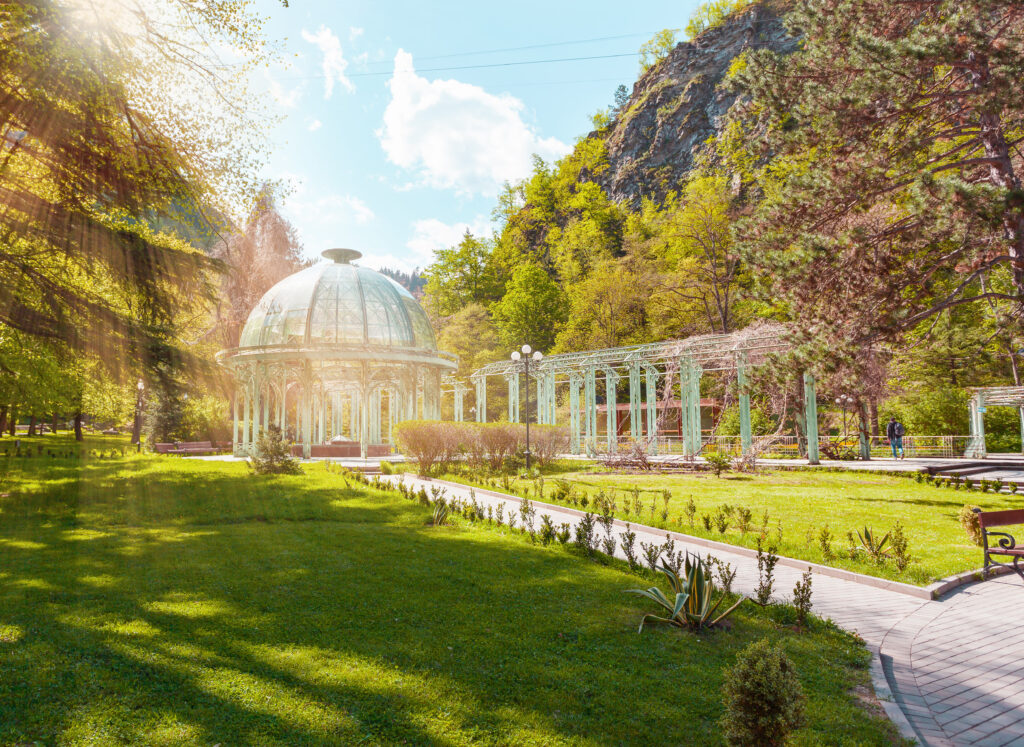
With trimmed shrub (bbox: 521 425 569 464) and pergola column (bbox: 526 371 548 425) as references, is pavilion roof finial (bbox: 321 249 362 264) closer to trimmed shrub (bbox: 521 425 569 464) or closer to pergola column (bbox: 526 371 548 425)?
pergola column (bbox: 526 371 548 425)

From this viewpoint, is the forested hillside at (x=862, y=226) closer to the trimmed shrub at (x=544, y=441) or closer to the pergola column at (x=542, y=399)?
the trimmed shrub at (x=544, y=441)

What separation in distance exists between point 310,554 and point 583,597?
367 centimetres

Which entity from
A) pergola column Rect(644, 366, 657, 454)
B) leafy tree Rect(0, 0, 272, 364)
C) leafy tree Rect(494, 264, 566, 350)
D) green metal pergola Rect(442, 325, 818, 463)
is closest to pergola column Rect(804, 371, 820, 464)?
green metal pergola Rect(442, 325, 818, 463)

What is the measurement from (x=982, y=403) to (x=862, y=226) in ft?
56.7

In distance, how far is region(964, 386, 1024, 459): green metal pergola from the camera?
23.2m

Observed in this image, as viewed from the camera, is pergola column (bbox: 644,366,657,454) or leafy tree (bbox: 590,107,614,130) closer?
pergola column (bbox: 644,366,657,454)

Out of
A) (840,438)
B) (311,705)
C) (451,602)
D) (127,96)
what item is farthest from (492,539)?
(840,438)

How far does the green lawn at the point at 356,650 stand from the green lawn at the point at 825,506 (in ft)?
10.1

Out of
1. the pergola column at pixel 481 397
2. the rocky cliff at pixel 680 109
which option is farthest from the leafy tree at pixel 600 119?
the pergola column at pixel 481 397

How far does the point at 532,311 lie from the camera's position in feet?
169

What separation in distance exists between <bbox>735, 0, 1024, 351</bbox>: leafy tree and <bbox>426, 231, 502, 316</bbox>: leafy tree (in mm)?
47144

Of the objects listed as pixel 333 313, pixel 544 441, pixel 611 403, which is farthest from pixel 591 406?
pixel 333 313

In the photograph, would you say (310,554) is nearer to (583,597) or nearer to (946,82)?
(583,597)

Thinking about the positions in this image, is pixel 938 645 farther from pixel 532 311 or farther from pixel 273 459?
pixel 532 311
